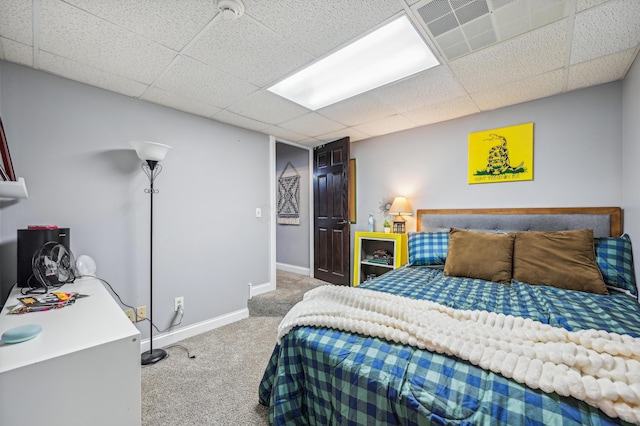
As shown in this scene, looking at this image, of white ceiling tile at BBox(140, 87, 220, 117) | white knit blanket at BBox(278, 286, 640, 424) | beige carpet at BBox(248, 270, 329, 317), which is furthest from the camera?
beige carpet at BBox(248, 270, 329, 317)

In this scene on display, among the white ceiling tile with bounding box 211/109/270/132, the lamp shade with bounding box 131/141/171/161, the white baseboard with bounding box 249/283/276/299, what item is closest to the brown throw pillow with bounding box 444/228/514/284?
the white baseboard with bounding box 249/283/276/299

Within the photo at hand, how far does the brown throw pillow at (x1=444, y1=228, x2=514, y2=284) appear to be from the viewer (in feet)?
6.98

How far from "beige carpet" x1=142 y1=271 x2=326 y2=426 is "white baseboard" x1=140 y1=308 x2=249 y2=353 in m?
0.07

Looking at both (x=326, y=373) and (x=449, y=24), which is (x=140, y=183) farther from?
(x=449, y=24)

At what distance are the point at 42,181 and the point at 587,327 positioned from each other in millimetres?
3470

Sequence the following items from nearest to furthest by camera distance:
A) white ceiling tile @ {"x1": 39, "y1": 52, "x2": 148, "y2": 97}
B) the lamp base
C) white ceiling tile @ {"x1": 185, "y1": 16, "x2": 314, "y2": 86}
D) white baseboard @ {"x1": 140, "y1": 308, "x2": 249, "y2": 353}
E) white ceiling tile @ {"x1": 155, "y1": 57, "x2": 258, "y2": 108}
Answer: white ceiling tile @ {"x1": 185, "y1": 16, "x2": 314, "y2": 86} → white ceiling tile @ {"x1": 39, "y1": 52, "x2": 148, "y2": 97} → white ceiling tile @ {"x1": 155, "y1": 57, "x2": 258, "y2": 108} → the lamp base → white baseboard @ {"x1": 140, "y1": 308, "x2": 249, "y2": 353}

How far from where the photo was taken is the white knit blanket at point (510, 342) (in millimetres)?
784

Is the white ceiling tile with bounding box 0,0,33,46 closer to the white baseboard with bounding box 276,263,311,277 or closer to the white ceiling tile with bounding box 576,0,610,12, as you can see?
the white ceiling tile with bounding box 576,0,610,12

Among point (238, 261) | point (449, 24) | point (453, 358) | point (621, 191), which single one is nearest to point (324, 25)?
point (449, 24)

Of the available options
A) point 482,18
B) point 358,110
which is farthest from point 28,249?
point 482,18

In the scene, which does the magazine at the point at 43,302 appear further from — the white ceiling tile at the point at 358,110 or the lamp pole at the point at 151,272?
the white ceiling tile at the point at 358,110

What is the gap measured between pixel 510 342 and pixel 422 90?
2010 mm

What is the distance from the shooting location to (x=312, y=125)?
10.4 ft

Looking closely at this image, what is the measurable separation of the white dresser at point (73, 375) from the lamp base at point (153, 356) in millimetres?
1237
